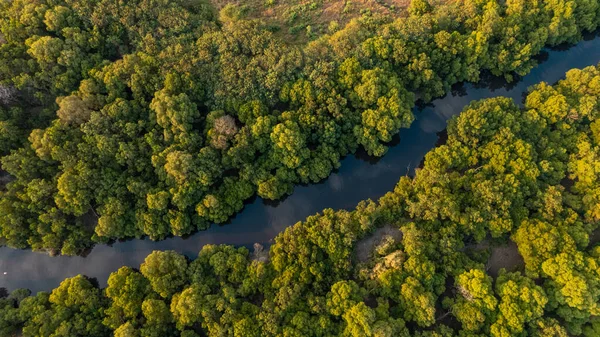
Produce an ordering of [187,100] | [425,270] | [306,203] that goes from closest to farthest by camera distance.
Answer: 1. [425,270]
2. [187,100]
3. [306,203]

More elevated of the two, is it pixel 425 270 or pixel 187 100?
pixel 187 100

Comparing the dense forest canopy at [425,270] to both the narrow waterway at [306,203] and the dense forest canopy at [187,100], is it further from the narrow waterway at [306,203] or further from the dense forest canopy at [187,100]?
the narrow waterway at [306,203]

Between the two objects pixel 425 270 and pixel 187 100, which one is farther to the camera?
pixel 187 100

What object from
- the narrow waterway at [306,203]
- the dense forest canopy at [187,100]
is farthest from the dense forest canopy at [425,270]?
the narrow waterway at [306,203]

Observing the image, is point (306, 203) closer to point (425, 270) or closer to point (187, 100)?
point (425, 270)

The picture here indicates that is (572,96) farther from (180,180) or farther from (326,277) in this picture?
(180,180)

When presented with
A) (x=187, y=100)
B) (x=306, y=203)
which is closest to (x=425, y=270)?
(x=306, y=203)
